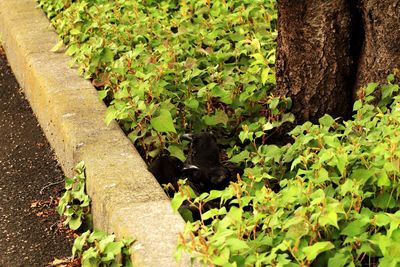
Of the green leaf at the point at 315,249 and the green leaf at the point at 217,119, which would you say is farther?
the green leaf at the point at 217,119

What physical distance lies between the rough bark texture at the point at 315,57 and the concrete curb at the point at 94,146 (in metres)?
0.80

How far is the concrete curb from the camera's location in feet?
11.7

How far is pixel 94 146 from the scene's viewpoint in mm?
4418

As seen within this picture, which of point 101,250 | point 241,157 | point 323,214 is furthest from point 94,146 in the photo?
point 323,214

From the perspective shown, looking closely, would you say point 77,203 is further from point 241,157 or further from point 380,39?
point 380,39

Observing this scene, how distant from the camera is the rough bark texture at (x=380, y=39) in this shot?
4254 mm

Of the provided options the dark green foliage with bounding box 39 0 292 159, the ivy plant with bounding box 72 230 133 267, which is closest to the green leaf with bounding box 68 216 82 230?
the ivy plant with bounding box 72 230 133 267

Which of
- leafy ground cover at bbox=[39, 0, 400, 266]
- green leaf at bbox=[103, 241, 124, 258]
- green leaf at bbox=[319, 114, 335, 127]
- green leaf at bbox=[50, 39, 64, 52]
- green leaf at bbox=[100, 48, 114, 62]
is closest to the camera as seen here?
leafy ground cover at bbox=[39, 0, 400, 266]

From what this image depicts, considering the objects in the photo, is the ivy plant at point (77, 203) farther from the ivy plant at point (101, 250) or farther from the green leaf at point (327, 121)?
the green leaf at point (327, 121)

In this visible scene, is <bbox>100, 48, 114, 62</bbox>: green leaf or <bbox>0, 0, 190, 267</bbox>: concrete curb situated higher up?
<bbox>100, 48, 114, 62</bbox>: green leaf

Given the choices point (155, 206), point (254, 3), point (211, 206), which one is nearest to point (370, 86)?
point (211, 206)

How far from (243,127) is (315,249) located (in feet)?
4.40

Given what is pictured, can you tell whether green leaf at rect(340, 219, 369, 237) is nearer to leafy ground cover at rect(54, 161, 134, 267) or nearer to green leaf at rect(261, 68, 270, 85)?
leafy ground cover at rect(54, 161, 134, 267)

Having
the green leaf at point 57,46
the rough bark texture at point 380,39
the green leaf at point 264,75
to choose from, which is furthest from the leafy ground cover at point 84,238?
the green leaf at point 57,46
